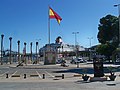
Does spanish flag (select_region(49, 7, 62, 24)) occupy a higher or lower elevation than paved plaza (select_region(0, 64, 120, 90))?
higher

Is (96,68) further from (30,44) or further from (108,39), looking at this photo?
(30,44)

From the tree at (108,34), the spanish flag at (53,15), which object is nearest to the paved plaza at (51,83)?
the spanish flag at (53,15)

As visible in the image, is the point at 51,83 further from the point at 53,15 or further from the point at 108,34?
the point at 108,34

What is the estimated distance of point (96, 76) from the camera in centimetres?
2900

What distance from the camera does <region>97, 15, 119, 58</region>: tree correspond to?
332 feet

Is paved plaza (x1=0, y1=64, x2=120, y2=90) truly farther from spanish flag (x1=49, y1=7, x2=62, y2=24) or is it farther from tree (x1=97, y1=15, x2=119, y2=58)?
tree (x1=97, y1=15, x2=119, y2=58)

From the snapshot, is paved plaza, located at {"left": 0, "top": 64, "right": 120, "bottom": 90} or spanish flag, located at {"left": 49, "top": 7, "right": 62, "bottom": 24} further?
spanish flag, located at {"left": 49, "top": 7, "right": 62, "bottom": 24}

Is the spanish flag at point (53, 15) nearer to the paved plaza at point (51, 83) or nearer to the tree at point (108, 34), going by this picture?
the paved plaza at point (51, 83)

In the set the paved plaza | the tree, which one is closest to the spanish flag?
A: the paved plaza

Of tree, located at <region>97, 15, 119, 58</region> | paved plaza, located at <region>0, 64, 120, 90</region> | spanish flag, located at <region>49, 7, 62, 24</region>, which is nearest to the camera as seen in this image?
paved plaza, located at <region>0, 64, 120, 90</region>

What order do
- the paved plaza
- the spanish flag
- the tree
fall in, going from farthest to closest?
the tree, the spanish flag, the paved plaza

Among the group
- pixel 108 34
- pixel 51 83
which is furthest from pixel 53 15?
pixel 51 83

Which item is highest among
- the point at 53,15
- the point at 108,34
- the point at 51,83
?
the point at 53,15

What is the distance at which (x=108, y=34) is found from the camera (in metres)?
104
